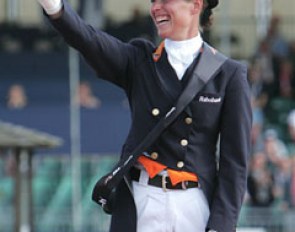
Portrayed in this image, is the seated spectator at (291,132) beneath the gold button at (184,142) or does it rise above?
beneath

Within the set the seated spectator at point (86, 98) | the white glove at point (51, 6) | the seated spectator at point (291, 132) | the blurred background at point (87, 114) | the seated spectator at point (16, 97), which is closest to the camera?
the white glove at point (51, 6)

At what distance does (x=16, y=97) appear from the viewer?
18719 mm

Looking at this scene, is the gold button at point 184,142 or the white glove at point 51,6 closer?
the white glove at point 51,6

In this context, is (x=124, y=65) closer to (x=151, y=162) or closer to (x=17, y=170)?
(x=151, y=162)

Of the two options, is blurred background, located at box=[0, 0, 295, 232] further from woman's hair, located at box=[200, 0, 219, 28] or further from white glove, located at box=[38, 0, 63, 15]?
white glove, located at box=[38, 0, 63, 15]

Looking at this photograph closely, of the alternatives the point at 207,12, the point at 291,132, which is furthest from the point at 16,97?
the point at 207,12

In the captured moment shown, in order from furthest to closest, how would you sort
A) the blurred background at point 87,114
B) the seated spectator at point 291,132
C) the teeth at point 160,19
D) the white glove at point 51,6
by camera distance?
the seated spectator at point 291,132 < the blurred background at point 87,114 < the teeth at point 160,19 < the white glove at point 51,6

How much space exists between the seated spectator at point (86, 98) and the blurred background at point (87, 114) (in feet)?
0.05

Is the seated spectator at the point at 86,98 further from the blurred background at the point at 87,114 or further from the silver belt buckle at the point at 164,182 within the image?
the silver belt buckle at the point at 164,182

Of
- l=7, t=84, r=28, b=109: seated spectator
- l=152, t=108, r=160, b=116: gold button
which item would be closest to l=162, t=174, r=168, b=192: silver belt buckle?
l=152, t=108, r=160, b=116: gold button

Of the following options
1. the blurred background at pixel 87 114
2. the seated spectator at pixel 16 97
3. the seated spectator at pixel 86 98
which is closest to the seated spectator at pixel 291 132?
the blurred background at pixel 87 114

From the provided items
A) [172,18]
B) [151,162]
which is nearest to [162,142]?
[151,162]

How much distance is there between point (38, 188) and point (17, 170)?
2.05m

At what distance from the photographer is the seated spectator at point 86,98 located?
60.0 ft
